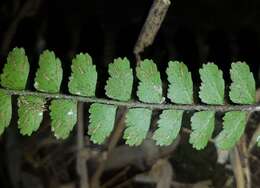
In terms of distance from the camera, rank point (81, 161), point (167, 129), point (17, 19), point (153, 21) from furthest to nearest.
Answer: point (17, 19)
point (81, 161)
point (153, 21)
point (167, 129)

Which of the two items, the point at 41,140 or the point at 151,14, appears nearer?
the point at 151,14

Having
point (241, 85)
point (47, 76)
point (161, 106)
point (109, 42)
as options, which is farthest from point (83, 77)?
point (109, 42)

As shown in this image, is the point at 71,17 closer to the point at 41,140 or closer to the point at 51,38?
the point at 51,38

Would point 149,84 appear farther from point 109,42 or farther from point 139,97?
point 109,42

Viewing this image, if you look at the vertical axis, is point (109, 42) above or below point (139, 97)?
above

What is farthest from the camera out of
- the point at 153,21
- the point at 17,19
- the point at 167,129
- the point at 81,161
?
the point at 17,19

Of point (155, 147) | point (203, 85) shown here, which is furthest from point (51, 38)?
point (203, 85)

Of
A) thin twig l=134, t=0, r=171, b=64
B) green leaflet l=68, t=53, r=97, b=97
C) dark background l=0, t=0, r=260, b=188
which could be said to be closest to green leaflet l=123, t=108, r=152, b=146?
green leaflet l=68, t=53, r=97, b=97
